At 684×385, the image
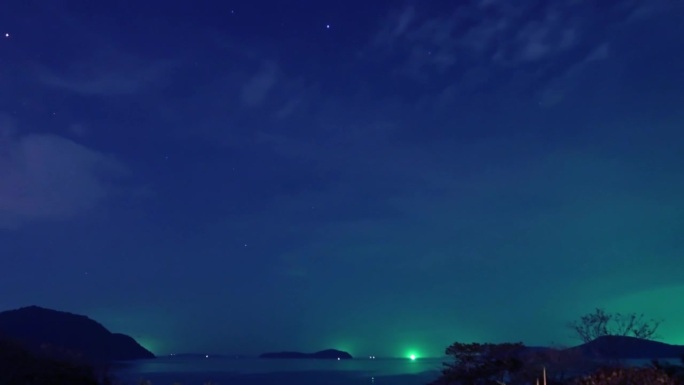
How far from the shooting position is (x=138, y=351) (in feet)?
480

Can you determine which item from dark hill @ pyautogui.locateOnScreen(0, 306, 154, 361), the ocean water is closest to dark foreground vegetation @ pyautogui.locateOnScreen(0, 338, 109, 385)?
the ocean water

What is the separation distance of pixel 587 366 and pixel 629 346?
7037 mm

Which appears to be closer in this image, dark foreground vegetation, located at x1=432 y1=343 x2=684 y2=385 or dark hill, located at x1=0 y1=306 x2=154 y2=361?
dark foreground vegetation, located at x1=432 y1=343 x2=684 y2=385

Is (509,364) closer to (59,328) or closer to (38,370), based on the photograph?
(38,370)

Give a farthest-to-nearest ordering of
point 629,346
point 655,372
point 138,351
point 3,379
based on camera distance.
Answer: point 138,351, point 629,346, point 3,379, point 655,372

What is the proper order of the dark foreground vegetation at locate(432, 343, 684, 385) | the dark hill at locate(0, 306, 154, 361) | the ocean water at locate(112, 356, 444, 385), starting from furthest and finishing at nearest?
1. the dark hill at locate(0, 306, 154, 361)
2. the ocean water at locate(112, 356, 444, 385)
3. the dark foreground vegetation at locate(432, 343, 684, 385)

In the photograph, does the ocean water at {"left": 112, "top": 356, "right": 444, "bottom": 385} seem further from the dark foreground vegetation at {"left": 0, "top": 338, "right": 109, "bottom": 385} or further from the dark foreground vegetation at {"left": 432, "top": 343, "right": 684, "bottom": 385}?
the dark foreground vegetation at {"left": 432, "top": 343, "right": 684, "bottom": 385}

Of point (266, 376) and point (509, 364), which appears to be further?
point (266, 376)

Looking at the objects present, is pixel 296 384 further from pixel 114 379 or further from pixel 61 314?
pixel 61 314

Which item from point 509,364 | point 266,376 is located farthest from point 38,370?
point 266,376

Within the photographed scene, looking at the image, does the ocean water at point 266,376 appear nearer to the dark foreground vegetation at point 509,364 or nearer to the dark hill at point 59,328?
the dark hill at point 59,328

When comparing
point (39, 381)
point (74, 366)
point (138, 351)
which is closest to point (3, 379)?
point (39, 381)

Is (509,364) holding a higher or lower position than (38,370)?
higher

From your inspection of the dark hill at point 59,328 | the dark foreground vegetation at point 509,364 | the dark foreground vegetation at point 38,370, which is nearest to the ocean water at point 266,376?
the dark foreground vegetation at point 38,370
